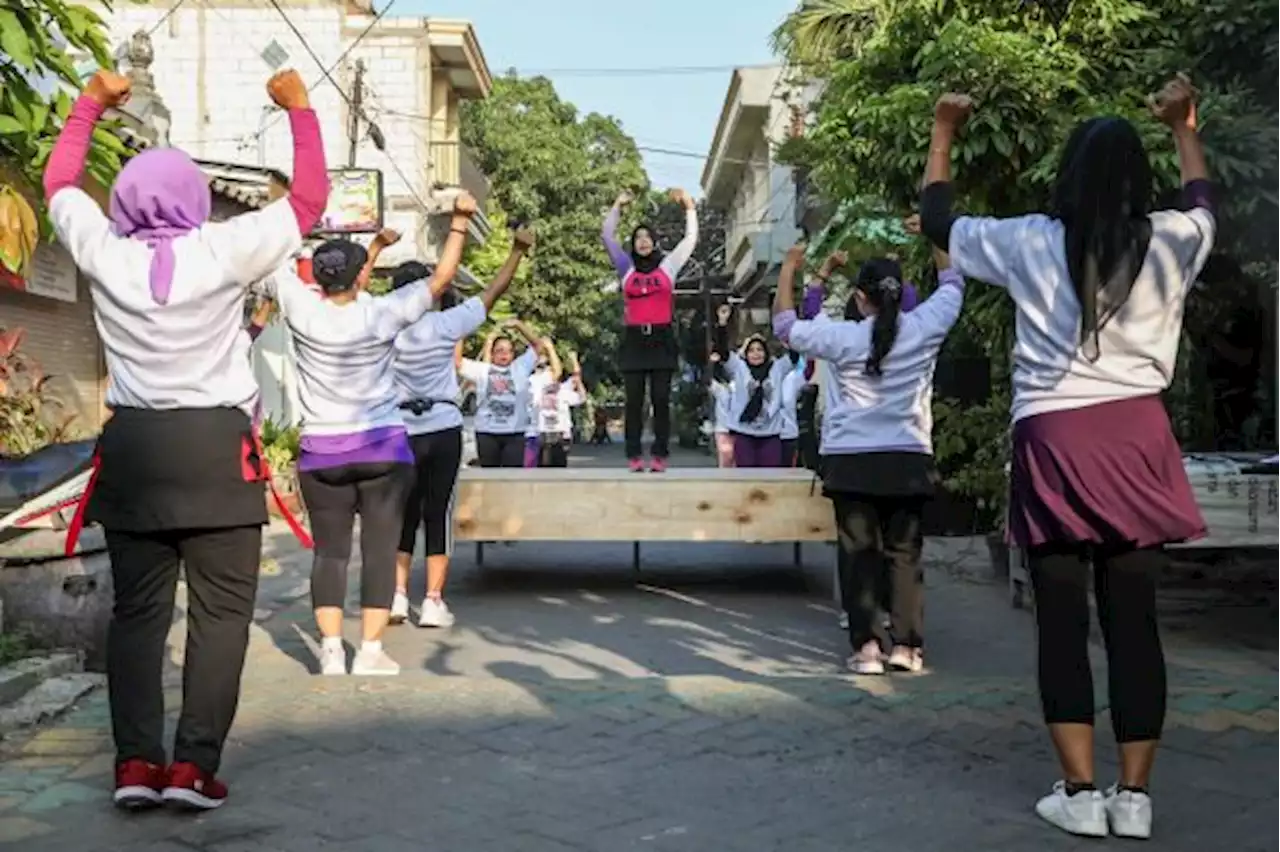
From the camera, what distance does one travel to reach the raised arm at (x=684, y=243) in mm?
8297

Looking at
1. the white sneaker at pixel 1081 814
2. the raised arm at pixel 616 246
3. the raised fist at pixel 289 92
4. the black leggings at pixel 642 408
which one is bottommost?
the white sneaker at pixel 1081 814

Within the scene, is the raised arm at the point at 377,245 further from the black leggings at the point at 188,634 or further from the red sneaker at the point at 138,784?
the red sneaker at the point at 138,784

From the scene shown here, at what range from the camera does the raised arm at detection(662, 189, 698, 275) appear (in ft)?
27.2

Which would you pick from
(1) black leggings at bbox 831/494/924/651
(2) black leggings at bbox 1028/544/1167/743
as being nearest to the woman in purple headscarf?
(2) black leggings at bbox 1028/544/1167/743

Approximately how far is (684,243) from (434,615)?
258 centimetres

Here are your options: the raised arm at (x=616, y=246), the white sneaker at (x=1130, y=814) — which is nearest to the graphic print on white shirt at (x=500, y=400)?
the raised arm at (x=616, y=246)

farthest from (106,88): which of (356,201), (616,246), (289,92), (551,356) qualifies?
(356,201)

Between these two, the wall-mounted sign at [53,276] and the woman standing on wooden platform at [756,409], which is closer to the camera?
the woman standing on wooden platform at [756,409]

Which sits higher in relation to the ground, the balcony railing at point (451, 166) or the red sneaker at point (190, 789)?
the balcony railing at point (451, 166)

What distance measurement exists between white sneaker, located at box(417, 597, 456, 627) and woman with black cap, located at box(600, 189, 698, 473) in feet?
5.93

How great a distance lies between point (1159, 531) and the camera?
12.3 ft

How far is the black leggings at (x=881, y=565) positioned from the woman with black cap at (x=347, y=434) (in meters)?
1.98

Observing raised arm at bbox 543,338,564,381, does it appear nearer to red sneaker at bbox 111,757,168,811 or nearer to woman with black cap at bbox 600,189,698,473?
woman with black cap at bbox 600,189,698,473

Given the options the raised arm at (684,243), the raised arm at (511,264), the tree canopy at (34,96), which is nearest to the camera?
the tree canopy at (34,96)
